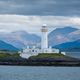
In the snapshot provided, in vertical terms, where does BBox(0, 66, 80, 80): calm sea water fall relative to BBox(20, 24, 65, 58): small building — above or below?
below

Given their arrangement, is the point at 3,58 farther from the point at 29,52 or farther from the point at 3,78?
the point at 3,78

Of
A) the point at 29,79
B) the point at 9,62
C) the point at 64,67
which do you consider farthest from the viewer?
the point at 9,62

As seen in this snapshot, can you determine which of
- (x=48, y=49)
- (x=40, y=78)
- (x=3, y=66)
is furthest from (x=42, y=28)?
(x=40, y=78)

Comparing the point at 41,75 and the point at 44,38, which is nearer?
the point at 41,75

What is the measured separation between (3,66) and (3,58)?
3406 millimetres

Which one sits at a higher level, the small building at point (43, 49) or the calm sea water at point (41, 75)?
the small building at point (43, 49)

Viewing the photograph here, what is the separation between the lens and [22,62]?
14012 centimetres

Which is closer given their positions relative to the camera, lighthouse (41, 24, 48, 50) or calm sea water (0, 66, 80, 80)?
calm sea water (0, 66, 80, 80)

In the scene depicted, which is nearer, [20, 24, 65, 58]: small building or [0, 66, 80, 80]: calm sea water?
[0, 66, 80, 80]: calm sea water


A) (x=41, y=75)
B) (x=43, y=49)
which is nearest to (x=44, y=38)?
(x=43, y=49)

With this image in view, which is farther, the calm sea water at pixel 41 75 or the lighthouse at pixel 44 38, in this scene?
the lighthouse at pixel 44 38

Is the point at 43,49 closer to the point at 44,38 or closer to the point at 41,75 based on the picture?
the point at 44,38

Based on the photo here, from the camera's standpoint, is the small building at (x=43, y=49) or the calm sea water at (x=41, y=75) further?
the small building at (x=43, y=49)

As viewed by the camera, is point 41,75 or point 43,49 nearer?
point 41,75
